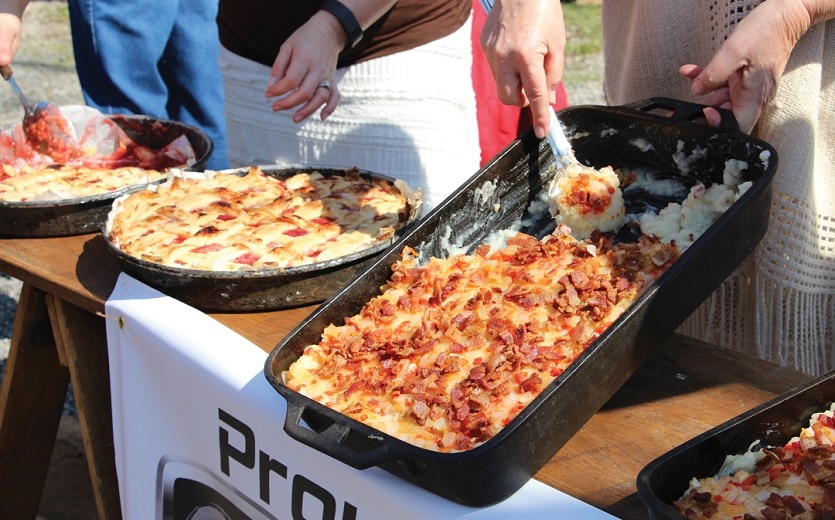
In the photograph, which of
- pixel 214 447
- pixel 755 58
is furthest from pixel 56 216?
pixel 755 58

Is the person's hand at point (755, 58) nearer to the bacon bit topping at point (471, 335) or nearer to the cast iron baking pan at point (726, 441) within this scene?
the bacon bit topping at point (471, 335)

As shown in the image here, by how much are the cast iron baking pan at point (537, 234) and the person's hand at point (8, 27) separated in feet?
5.15

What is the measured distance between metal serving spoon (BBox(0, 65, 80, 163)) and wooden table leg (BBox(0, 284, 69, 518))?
555 mm

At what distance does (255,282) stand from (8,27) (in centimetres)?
136

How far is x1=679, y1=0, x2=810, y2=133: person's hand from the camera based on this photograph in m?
1.63

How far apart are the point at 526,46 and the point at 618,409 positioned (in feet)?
2.34

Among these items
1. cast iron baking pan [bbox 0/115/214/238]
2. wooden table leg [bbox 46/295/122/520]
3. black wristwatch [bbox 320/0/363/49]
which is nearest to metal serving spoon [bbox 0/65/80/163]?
cast iron baking pan [bbox 0/115/214/238]

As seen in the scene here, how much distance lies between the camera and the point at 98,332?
2.17 meters

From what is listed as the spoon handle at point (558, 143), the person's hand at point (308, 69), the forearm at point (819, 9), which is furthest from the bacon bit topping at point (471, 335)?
the person's hand at point (308, 69)

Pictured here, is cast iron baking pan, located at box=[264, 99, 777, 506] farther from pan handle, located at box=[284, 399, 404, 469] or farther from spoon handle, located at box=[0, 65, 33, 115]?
spoon handle, located at box=[0, 65, 33, 115]

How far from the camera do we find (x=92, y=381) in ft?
7.18

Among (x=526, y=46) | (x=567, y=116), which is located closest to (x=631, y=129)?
(x=567, y=116)

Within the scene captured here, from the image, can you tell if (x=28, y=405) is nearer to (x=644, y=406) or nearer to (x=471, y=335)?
(x=471, y=335)

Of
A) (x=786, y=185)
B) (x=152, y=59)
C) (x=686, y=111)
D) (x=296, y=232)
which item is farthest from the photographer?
(x=152, y=59)
